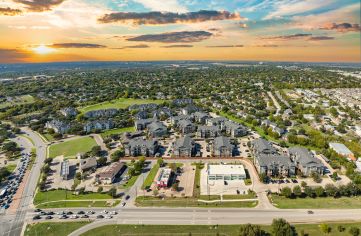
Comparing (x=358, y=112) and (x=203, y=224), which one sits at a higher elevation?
(x=358, y=112)

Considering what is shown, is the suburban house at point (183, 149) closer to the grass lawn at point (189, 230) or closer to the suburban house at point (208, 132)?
the suburban house at point (208, 132)

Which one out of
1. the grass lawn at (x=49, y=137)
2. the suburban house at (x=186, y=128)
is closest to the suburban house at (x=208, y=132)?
the suburban house at (x=186, y=128)

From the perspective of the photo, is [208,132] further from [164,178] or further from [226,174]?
[164,178]

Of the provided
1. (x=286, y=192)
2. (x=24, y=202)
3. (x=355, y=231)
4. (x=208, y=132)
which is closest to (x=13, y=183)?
(x=24, y=202)

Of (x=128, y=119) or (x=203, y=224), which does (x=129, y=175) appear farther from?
(x=128, y=119)

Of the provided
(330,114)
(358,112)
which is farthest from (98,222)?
(358,112)

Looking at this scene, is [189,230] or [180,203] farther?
[180,203]

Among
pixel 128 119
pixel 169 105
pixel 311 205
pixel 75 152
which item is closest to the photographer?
pixel 311 205
